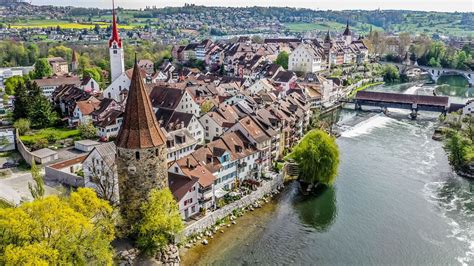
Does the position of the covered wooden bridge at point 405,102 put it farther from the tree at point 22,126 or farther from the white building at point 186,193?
the tree at point 22,126

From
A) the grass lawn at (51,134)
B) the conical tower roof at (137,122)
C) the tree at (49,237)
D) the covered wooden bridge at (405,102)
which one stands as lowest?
the grass lawn at (51,134)

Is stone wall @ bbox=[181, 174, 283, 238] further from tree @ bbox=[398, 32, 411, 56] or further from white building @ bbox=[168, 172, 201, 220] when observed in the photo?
tree @ bbox=[398, 32, 411, 56]

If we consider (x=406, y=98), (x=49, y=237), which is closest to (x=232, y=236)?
(x=49, y=237)

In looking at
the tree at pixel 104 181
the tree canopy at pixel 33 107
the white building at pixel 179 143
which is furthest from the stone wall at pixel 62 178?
the tree canopy at pixel 33 107

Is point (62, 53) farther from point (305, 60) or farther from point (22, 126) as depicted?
point (22, 126)

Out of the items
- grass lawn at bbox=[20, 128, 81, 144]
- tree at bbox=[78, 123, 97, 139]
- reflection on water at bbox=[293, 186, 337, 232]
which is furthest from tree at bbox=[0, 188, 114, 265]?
grass lawn at bbox=[20, 128, 81, 144]
